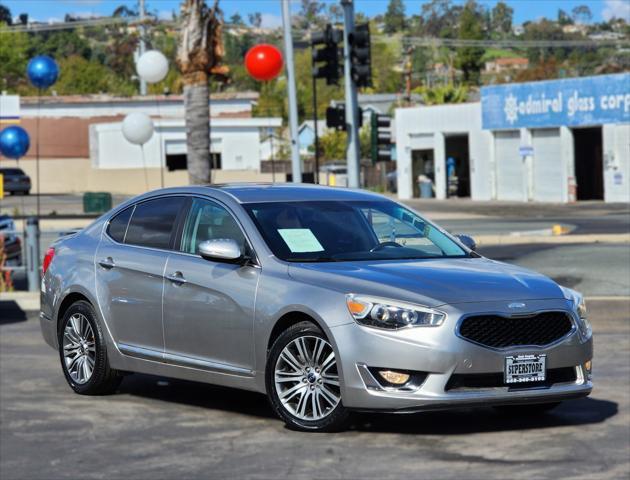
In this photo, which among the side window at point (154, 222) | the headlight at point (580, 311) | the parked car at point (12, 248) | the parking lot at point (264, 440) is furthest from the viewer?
the parked car at point (12, 248)

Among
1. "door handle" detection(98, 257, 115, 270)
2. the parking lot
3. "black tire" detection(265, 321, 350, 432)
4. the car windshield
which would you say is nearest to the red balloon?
the parking lot

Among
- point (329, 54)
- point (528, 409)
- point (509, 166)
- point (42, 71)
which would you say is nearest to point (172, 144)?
point (509, 166)

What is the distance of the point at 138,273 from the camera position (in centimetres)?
970

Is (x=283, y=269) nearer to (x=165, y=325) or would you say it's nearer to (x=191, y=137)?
(x=165, y=325)

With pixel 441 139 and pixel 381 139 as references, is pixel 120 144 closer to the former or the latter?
pixel 441 139

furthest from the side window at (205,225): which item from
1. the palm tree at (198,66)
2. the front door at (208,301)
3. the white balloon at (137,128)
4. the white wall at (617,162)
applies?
the white wall at (617,162)

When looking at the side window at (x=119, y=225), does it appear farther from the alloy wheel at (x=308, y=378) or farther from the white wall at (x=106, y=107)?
the white wall at (x=106, y=107)

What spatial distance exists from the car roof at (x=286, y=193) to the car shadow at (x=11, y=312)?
22.7ft

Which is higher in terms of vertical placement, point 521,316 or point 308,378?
point 521,316

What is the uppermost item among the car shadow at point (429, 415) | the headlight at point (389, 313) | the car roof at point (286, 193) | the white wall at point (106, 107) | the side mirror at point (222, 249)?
the white wall at point (106, 107)

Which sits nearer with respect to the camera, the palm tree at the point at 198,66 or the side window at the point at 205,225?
the side window at the point at 205,225

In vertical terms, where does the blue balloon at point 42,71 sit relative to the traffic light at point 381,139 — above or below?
above

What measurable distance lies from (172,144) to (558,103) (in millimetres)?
26771

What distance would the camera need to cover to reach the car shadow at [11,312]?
52.7 feet
